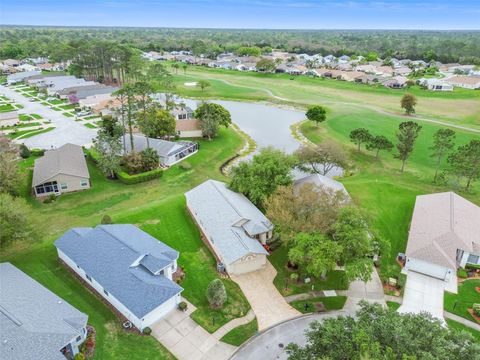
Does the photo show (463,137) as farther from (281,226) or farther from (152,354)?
(152,354)

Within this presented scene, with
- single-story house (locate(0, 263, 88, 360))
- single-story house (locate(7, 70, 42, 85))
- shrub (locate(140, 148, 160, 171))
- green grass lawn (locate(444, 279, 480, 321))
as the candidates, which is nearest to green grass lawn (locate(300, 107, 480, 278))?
green grass lawn (locate(444, 279, 480, 321))

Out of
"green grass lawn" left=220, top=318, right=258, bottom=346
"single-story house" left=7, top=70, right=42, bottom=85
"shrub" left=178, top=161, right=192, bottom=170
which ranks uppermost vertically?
"single-story house" left=7, top=70, right=42, bottom=85

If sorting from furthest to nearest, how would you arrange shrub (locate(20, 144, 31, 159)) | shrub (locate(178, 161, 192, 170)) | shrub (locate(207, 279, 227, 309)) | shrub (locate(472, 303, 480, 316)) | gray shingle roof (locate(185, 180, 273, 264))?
shrub (locate(20, 144, 31, 159))
shrub (locate(178, 161, 192, 170))
gray shingle roof (locate(185, 180, 273, 264))
shrub (locate(472, 303, 480, 316))
shrub (locate(207, 279, 227, 309))

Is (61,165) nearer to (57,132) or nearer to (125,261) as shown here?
(125,261)

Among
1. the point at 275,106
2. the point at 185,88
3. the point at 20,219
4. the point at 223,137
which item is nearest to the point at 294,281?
the point at 20,219

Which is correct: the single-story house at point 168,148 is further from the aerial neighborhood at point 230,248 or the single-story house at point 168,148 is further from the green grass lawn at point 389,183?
the green grass lawn at point 389,183

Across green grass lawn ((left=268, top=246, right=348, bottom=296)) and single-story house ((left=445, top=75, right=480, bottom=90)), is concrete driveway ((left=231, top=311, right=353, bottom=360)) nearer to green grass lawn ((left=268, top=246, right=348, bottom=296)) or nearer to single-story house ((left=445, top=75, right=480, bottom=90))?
green grass lawn ((left=268, top=246, right=348, bottom=296))
